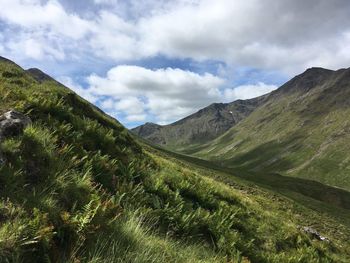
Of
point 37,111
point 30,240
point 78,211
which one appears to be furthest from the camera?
point 37,111

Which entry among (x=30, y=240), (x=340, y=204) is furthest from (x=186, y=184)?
(x=340, y=204)

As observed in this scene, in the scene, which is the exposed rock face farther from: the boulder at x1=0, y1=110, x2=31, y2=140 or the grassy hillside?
the grassy hillside

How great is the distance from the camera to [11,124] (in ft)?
25.0

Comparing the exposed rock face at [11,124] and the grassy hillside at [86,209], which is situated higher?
the exposed rock face at [11,124]

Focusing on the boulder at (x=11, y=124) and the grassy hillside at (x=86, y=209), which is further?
the boulder at (x=11, y=124)

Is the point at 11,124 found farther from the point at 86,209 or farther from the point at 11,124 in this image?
the point at 86,209

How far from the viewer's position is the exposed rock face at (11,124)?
24.4 ft

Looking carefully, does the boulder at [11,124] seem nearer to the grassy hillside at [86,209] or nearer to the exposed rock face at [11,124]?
the exposed rock face at [11,124]

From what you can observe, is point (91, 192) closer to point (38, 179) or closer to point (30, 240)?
point (38, 179)

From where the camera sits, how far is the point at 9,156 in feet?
21.9

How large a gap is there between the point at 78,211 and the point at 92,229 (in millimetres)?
479

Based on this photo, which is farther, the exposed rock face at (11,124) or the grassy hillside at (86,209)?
the exposed rock face at (11,124)

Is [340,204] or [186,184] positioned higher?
[186,184]

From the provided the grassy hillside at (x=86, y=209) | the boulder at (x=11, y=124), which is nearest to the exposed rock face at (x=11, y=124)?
the boulder at (x=11, y=124)
